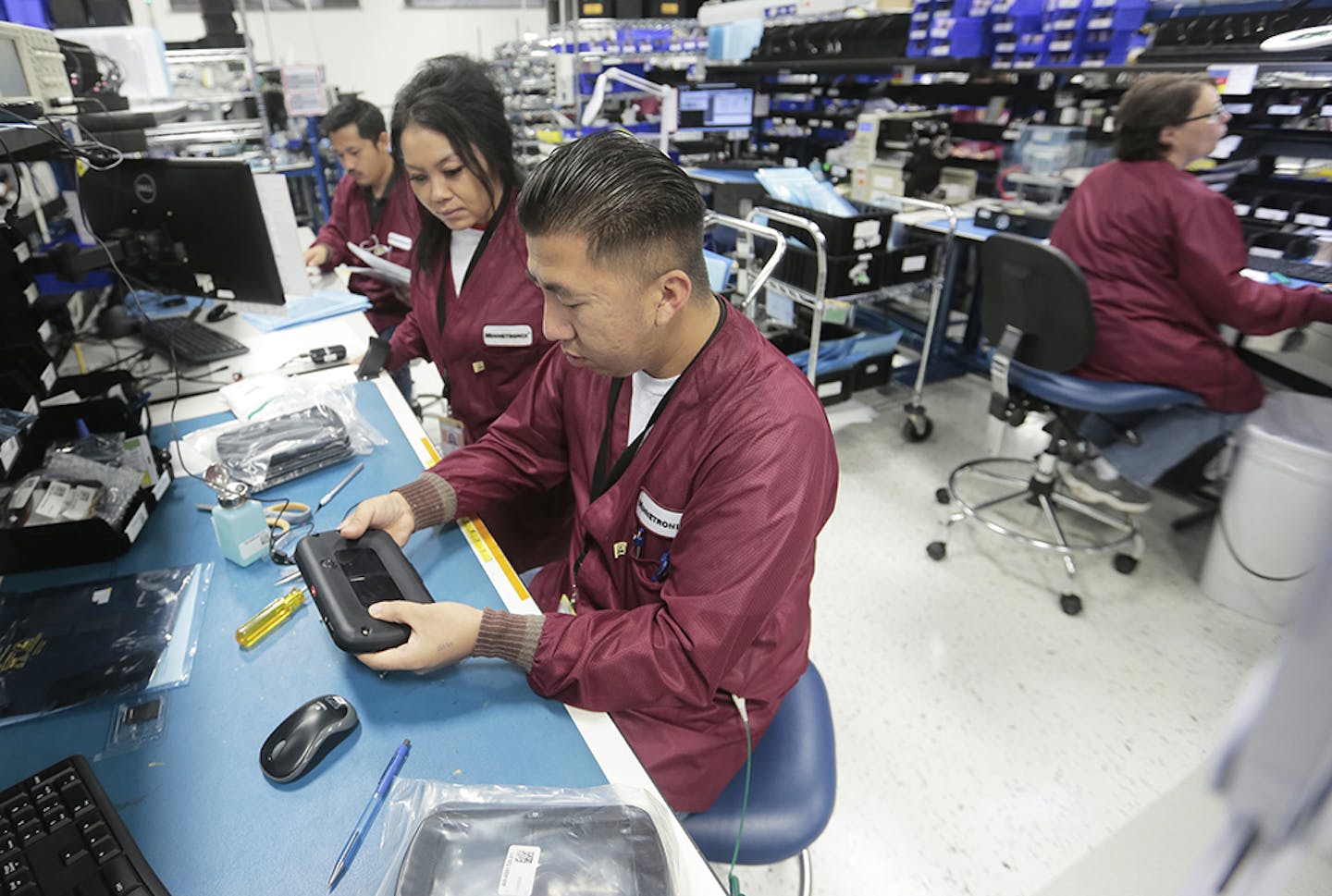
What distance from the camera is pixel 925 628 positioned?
2.21m

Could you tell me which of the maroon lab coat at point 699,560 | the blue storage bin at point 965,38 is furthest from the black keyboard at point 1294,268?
the maroon lab coat at point 699,560

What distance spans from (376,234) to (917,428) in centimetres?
233

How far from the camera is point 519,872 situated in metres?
0.67

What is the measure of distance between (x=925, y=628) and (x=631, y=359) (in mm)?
1618

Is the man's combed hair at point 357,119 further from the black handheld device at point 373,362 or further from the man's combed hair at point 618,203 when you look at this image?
the man's combed hair at point 618,203

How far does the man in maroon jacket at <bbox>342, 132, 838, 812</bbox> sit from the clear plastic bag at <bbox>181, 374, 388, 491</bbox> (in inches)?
14.6

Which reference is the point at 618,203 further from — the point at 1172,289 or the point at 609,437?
the point at 1172,289

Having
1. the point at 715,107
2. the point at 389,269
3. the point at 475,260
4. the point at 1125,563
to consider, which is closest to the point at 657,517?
the point at 475,260

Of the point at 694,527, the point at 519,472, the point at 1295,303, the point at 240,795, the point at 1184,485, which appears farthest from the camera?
the point at 1184,485

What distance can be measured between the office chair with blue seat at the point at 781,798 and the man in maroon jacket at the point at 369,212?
6.18 ft

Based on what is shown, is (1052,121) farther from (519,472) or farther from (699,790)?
(699,790)

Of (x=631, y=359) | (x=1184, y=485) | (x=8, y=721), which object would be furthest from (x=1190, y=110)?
(x=8, y=721)

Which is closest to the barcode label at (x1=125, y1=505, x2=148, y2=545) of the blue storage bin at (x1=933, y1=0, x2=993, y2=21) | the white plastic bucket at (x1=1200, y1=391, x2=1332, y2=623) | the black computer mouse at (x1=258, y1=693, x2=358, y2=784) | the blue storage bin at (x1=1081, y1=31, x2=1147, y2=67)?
the black computer mouse at (x1=258, y1=693, x2=358, y2=784)

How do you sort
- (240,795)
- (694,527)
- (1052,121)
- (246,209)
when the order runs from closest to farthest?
1. (240,795)
2. (694,527)
3. (246,209)
4. (1052,121)
